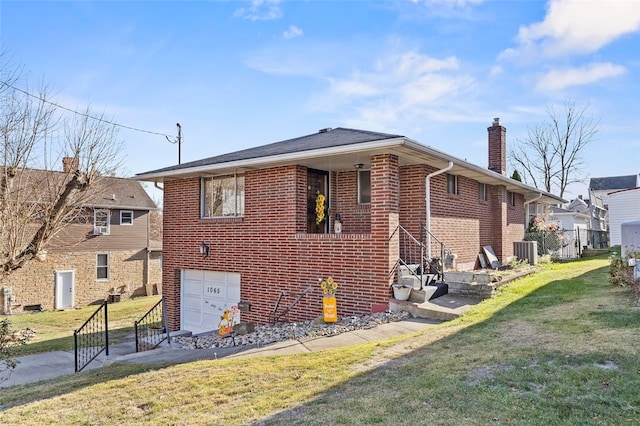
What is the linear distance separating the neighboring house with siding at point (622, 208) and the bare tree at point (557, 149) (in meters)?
11.1

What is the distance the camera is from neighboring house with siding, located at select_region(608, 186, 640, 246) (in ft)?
78.6

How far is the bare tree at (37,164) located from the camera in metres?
9.95

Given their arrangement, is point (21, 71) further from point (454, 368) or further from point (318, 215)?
point (454, 368)

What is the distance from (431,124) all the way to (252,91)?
7314mm

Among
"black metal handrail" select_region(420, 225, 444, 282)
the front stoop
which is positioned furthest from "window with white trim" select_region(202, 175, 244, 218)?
the front stoop

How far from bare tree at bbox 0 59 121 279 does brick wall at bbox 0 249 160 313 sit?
9746 millimetres

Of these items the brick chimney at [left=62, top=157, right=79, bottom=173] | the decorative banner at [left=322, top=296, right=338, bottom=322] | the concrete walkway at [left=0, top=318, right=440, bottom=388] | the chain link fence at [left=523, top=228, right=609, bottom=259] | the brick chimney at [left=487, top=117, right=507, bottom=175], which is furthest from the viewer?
the chain link fence at [left=523, top=228, right=609, bottom=259]

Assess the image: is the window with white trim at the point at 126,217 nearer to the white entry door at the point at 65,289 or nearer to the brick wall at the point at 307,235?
the white entry door at the point at 65,289

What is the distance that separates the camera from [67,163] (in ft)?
38.2

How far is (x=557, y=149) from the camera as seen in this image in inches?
1417

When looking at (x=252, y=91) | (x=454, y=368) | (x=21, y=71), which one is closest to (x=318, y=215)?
(x=252, y=91)

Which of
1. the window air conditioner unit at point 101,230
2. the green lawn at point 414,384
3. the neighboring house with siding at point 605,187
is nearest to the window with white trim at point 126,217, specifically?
the window air conditioner unit at point 101,230

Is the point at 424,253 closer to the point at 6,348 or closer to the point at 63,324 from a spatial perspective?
the point at 6,348

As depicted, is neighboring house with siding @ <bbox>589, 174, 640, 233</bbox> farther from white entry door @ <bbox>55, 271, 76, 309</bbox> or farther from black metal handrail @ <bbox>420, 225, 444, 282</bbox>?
white entry door @ <bbox>55, 271, 76, 309</bbox>
